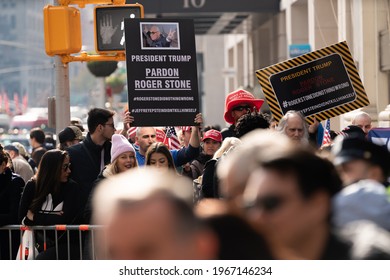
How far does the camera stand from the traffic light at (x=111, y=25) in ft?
42.0

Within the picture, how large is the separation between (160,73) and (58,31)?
3.19 meters

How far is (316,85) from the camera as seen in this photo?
32.2ft

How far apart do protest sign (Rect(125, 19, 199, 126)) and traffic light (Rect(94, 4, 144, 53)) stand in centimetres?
269

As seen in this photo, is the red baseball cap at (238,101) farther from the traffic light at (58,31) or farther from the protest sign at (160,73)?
the traffic light at (58,31)

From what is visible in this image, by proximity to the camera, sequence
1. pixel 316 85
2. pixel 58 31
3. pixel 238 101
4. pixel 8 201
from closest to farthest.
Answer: pixel 8 201 < pixel 316 85 < pixel 238 101 < pixel 58 31

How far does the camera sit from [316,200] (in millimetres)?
2676

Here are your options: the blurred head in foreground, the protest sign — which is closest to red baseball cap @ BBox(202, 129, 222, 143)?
the protest sign

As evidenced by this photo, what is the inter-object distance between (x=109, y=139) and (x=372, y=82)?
13282 mm

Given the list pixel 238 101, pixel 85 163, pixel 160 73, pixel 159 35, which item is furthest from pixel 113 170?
pixel 159 35

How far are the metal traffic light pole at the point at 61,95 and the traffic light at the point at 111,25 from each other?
600mm

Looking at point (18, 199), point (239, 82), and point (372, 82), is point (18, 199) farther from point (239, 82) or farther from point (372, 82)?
point (239, 82)

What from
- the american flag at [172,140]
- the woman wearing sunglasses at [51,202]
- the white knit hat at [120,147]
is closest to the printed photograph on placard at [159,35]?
the white knit hat at [120,147]

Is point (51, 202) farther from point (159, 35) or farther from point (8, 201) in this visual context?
point (159, 35)

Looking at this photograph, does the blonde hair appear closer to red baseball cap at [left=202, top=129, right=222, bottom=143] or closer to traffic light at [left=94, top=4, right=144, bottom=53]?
red baseball cap at [left=202, top=129, right=222, bottom=143]
